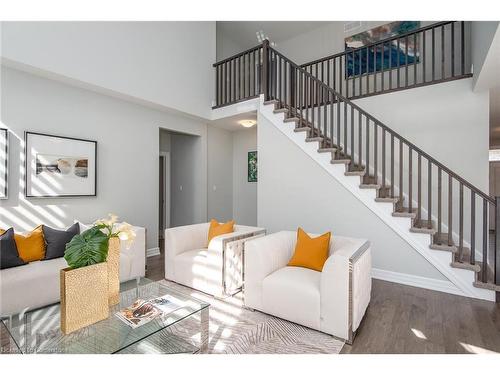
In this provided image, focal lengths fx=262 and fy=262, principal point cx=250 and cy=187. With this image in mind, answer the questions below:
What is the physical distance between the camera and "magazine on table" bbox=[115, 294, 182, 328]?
166cm

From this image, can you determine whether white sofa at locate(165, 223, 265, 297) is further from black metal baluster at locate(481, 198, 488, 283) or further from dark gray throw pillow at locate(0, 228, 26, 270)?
black metal baluster at locate(481, 198, 488, 283)

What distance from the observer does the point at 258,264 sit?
241 cm

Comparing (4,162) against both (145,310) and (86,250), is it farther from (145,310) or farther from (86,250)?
(145,310)

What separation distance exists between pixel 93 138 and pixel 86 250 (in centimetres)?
270

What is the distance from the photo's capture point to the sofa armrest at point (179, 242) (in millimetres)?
3172

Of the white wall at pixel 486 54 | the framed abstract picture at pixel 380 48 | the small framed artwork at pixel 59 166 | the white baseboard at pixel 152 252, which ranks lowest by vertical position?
the white baseboard at pixel 152 252

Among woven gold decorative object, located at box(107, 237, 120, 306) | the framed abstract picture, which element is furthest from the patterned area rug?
the framed abstract picture

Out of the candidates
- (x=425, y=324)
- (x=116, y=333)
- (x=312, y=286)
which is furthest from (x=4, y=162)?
(x=425, y=324)

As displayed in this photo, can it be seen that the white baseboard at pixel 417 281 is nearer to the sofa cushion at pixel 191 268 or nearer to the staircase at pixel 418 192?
the staircase at pixel 418 192

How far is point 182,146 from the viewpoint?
582cm

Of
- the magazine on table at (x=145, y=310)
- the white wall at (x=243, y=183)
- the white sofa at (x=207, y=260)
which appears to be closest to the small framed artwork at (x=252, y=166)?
the white wall at (x=243, y=183)

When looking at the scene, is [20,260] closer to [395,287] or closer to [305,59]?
[395,287]

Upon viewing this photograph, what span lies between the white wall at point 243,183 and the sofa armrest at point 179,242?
2.81 m
